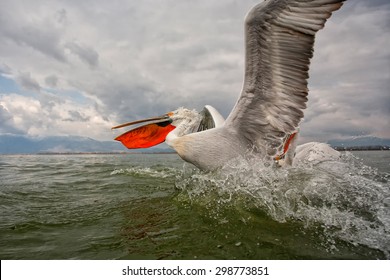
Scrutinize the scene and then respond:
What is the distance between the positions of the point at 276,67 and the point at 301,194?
170 cm

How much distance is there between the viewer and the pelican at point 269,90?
9.95 ft

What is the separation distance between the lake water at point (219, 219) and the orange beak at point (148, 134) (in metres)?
1.03

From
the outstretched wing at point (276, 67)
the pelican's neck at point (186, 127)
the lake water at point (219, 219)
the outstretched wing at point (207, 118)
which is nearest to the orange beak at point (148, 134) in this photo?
the pelican's neck at point (186, 127)

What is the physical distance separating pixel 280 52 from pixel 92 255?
285 centimetres

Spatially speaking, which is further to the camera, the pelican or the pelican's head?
the pelican's head

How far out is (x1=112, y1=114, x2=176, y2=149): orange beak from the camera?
17.6 feet

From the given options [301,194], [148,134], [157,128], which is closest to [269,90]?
[301,194]

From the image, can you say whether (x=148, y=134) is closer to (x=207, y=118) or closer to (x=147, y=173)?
(x=207, y=118)

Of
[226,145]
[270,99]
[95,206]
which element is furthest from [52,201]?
[270,99]

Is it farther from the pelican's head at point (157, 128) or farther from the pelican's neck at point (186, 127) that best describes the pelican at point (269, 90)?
the pelican's head at point (157, 128)

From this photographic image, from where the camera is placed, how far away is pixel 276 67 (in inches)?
131

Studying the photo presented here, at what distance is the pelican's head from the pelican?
611 millimetres

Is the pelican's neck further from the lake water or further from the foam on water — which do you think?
the lake water

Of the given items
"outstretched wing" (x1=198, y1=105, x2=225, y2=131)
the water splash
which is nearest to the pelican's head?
"outstretched wing" (x1=198, y1=105, x2=225, y2=131)
